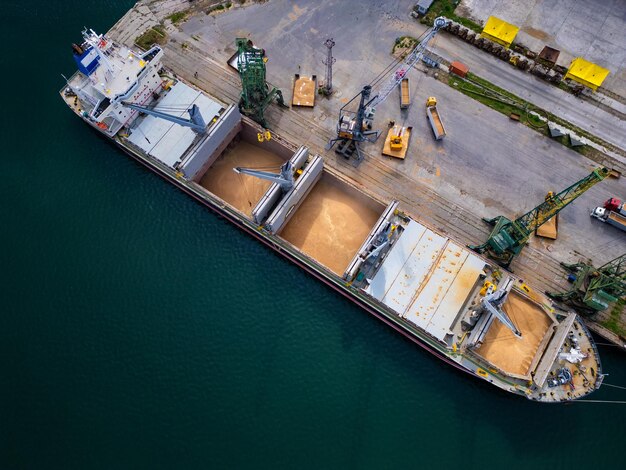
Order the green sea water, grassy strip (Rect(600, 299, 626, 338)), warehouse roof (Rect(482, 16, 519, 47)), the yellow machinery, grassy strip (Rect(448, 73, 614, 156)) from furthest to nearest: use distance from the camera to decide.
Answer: warehouse roof (Rect(482, 16, 519, 47))
grassy strip (Rect(448, 73, 614, 156))
the yellow machinery
grassy strip (Rect(600, 299, 626, 338))
the green sea water

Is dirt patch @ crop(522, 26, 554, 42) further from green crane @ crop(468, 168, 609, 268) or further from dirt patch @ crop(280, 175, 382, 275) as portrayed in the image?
dirt patch @ crop(280, 175, 382, 275)

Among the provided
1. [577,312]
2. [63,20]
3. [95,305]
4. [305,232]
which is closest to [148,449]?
[95,305]

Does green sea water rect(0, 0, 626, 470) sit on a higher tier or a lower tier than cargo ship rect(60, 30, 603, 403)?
lower

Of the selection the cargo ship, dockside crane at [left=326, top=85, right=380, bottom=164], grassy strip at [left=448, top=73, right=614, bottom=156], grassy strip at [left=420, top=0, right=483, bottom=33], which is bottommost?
the cargo ship

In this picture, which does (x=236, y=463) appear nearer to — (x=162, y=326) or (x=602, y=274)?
(x=162, y=326)

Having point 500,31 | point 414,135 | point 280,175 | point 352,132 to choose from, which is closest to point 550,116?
point 500,31

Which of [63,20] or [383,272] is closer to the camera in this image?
[383,272]

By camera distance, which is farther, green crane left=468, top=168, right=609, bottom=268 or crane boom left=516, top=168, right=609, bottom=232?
green crane left=468, top=168, right=609, bottom=268

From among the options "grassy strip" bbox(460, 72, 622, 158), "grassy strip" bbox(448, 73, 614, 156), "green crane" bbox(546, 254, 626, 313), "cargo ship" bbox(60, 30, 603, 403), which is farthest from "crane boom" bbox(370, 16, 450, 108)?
"green crane" bbox(546, 254, 626, 313)
